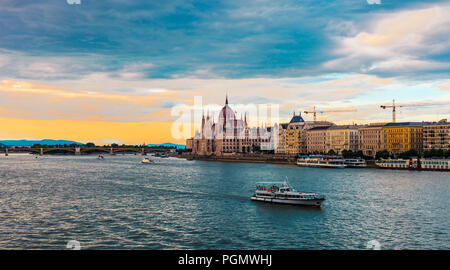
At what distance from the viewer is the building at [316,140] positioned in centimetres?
14625

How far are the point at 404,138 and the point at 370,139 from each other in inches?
472

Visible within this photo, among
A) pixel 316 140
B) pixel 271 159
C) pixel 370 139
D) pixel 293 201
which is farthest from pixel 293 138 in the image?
pixel 293 201

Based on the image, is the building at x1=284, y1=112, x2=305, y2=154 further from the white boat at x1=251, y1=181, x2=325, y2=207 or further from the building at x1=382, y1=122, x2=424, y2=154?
the white boat at x1=251, y1=181, x2=325, y2=207

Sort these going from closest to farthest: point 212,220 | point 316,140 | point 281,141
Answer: point 212,220 < point 316,140 < point 281,141

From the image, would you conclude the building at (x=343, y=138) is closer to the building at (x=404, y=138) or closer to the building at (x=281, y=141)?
the building at (x=404, y=138)

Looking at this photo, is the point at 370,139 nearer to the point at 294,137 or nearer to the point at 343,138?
the point at 343,138

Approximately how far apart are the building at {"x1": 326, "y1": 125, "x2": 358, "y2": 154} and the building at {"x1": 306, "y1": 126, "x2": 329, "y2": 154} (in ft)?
11.1

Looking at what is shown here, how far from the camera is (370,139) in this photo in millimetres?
129875

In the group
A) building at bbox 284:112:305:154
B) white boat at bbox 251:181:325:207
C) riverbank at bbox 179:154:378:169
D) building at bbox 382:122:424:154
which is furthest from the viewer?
building at bbox 284:112:305:154

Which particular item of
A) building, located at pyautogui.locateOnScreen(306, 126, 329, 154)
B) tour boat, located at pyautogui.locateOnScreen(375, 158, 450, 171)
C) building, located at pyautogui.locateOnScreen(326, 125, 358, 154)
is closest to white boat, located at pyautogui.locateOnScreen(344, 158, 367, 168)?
tour boat, located at pyautogui.locateOnScreen(375, 158, 450, 171)

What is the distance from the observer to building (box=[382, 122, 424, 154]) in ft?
390

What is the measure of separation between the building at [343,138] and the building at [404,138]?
1470cm

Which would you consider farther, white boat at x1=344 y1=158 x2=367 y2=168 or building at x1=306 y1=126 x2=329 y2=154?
building at x1=306 y1=126 x2=329 y2=154
